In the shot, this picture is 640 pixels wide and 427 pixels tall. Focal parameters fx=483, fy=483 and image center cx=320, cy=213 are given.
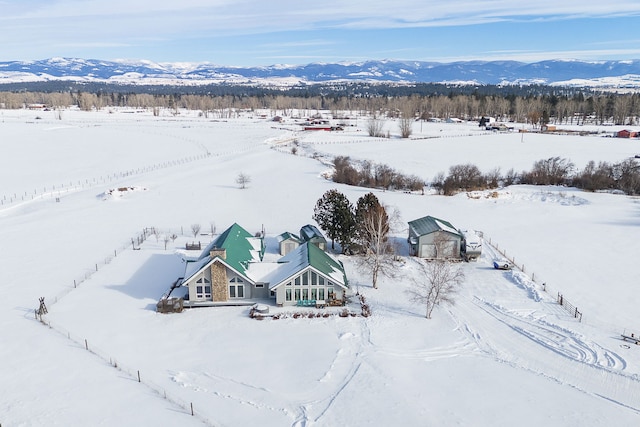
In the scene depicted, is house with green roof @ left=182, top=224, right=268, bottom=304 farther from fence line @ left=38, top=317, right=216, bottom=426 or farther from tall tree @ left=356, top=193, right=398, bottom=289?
tall tree @ left=356, top=193, right=398, bottom=289

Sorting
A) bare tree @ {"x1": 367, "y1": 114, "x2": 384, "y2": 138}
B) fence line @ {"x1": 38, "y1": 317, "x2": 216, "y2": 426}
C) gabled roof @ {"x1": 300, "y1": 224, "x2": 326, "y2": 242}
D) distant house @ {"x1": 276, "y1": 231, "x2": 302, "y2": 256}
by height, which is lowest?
fence line @ {"x1": 38, "y1": 317, "x2": 216, "y2": 426}

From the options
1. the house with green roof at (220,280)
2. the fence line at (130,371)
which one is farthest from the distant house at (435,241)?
the fence line at (130,371)

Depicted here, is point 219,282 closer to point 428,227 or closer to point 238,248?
point 238,248

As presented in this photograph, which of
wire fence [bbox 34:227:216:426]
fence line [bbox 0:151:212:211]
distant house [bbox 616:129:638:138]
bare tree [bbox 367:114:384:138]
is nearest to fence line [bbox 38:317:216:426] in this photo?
wire fence [bbox 34:227:216:426]

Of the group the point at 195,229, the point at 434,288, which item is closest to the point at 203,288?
the point at 434,288

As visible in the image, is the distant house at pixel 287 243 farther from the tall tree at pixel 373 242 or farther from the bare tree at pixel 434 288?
the bare tree at pixel 434 288

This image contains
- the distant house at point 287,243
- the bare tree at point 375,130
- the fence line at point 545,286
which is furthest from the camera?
the bare tree at point 375,130

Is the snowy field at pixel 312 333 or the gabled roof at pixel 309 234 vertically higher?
the gabled roof at pixel 309 234
